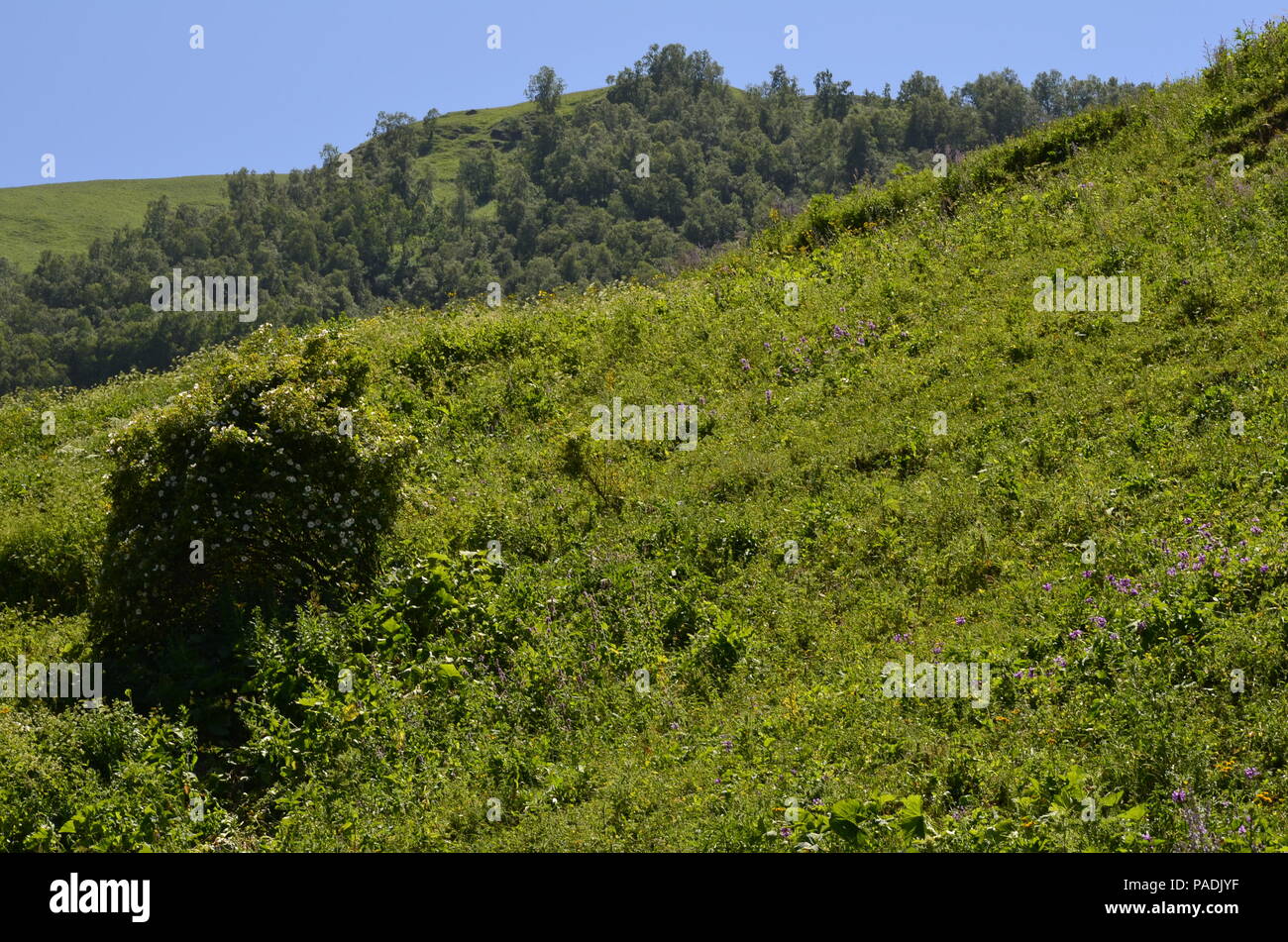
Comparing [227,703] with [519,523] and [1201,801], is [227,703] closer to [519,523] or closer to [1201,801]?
[519,523]

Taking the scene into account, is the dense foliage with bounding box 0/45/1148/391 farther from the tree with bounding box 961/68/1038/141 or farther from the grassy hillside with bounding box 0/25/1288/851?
the grassy hillside with bounding box 0/25/1288/851

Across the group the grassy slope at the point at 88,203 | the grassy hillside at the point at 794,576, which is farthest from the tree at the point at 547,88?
the grassy hillside at the point at 794,576

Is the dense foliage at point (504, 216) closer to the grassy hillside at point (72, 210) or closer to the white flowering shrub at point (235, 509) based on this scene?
the grassy hillside at point (72, 210)

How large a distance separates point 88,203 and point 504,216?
83.3 meters

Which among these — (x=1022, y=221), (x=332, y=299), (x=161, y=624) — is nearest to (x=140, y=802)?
(x=161, y=624)

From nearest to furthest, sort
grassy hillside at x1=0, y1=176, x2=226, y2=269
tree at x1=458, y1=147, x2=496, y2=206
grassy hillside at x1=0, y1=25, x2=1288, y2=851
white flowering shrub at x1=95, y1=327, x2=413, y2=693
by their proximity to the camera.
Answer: grassy hillside at x1=0, y1=25, x2=1288, y2=851 → white flowering shrub at x1=95, y1=327, x2=413, y2=693 → tree at x1=458, y1=147, x2=496, y2=206 → grassy hillside at x1=0, y1=176, x2=226, y2=269

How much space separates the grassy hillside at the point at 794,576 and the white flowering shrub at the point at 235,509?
17 cm

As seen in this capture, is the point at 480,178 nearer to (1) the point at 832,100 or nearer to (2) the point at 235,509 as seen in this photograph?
(1) the point at 832,100

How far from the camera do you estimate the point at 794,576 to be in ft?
36.5

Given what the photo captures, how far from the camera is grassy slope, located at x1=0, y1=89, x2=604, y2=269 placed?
6403 inches

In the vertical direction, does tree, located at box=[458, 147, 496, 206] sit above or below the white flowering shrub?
above

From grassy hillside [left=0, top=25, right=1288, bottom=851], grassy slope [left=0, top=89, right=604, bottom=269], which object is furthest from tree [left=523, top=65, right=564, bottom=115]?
grassy hillside [left=0, top=25, right=1288, bottom=851]

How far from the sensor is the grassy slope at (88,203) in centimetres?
16262

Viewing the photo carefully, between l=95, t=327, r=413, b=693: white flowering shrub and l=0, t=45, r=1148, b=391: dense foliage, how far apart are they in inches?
3627
